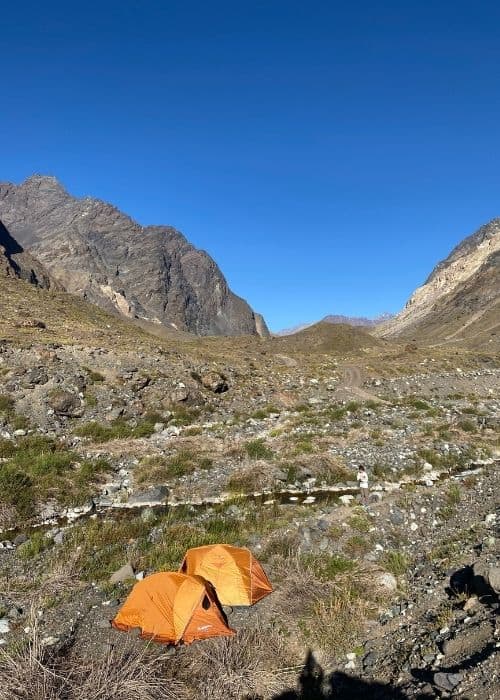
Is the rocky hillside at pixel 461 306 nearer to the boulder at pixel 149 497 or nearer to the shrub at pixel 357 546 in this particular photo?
the shrub at pixel 357 546

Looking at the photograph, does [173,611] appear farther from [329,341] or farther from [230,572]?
[329,341]

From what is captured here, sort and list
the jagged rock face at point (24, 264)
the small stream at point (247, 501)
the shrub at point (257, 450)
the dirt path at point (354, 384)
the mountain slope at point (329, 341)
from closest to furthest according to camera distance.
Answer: the small stream at point (247, 501), the shrub at point (257, 450), the dirt path at point (354, 384), the mountain slope at point (329, 341), the jagged rock face at point (24, 264)

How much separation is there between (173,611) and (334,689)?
11.4 feet

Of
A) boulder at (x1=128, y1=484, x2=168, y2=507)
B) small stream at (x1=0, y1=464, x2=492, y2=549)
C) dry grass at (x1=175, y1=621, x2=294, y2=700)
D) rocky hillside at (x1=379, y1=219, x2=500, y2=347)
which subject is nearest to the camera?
dry grass at (x1=175, y1=621, x2=294, y2=700)

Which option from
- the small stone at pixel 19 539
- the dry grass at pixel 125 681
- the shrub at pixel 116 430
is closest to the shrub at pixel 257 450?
the shrub at pixel 116 430

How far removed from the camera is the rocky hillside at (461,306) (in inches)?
4173

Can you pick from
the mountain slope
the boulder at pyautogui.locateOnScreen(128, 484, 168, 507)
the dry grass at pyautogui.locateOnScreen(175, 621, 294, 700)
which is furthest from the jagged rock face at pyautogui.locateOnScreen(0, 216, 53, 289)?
the dry grass at pyautogui.locateOnScreen(175, 621, 294, 700)

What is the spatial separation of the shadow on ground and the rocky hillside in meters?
87.1

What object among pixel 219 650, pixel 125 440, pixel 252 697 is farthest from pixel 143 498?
pixel 252 697

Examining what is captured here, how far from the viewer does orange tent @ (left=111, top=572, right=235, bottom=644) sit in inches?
352

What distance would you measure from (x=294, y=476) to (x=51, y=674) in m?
12.5

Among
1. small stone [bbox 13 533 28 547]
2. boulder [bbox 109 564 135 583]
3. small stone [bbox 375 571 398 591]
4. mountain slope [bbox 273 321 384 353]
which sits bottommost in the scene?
small stone [bbox 13 533 28 547]

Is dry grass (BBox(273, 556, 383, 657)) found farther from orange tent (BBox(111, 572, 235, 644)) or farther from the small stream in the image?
the small stream

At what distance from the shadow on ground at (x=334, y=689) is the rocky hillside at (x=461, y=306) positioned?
8706cm
